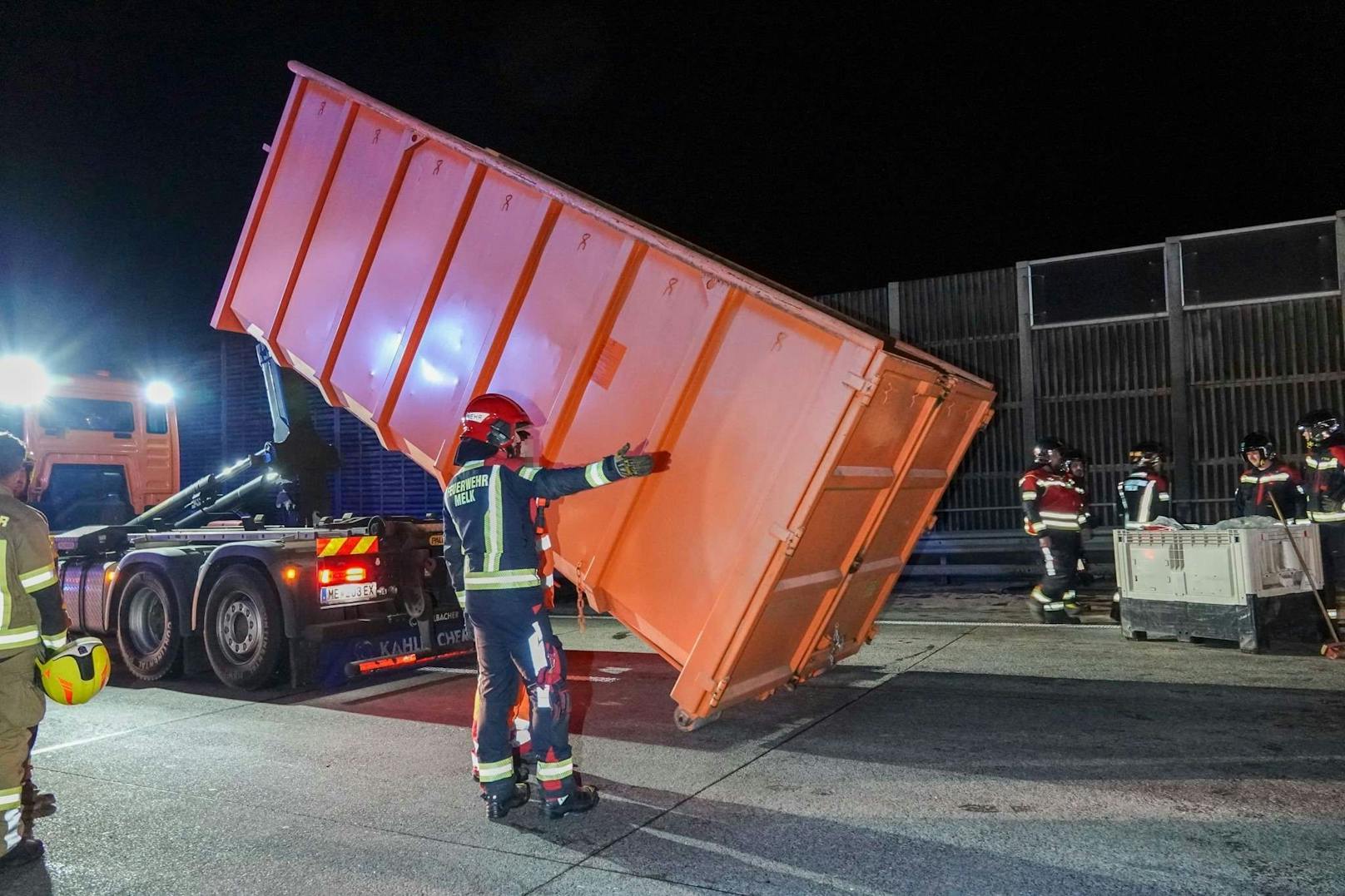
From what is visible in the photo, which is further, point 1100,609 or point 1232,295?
point 1232,295

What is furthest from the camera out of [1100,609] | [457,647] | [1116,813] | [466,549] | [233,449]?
[233,449]

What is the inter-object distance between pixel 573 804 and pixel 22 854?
2.23 metres

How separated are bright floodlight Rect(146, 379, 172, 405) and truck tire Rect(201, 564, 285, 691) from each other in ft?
11.1

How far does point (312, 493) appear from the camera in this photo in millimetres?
8133

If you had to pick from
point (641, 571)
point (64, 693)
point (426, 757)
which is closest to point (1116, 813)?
point (641, 571)

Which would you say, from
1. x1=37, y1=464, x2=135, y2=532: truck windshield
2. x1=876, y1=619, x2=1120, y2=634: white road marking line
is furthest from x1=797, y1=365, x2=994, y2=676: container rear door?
x1=37, y1=464, x2=135, y2=532: truck windshield

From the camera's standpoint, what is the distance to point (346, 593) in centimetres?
670

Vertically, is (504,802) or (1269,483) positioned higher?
(1269,483)

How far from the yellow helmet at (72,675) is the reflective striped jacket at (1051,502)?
7.78 m

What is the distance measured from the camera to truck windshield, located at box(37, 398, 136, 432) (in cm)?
835

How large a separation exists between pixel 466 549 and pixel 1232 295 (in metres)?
11.2

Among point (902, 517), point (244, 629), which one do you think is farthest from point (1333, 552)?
point (244, 629)

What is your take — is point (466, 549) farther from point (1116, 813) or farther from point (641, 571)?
point (1116, 813)

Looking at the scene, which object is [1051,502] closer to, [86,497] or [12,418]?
[86,497]
